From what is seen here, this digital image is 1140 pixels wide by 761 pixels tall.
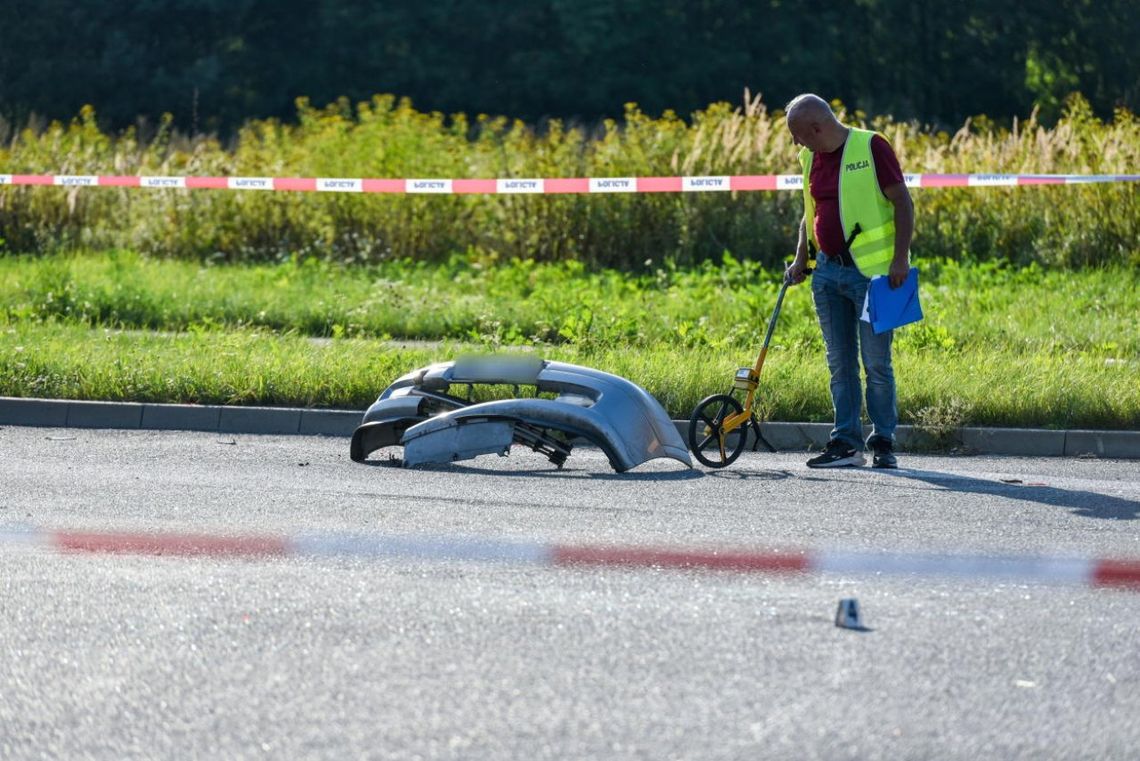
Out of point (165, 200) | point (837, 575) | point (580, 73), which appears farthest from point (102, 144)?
point (580, 73)

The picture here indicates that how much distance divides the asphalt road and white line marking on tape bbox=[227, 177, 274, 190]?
1082 centimetres

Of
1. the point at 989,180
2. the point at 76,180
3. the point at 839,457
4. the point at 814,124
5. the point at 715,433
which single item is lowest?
the point at 839,457

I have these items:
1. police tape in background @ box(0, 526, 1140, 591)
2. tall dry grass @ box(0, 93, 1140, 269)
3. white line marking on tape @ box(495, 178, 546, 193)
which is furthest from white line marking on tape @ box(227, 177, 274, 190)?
police tape in background @ box(0, 526, 1140, 591)

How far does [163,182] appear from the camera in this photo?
1903 cm

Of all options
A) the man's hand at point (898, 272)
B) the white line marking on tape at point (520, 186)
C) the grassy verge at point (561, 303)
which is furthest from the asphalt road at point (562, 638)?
the white line marking on tape at point (520, 186)

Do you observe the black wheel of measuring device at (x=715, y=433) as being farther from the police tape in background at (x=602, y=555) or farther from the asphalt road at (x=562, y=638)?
the police tape in background at (x=602, y=555)

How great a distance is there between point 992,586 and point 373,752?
8.54ft

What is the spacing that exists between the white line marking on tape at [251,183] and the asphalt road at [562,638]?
10818 mm

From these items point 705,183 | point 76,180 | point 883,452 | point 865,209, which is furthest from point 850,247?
point 76,180

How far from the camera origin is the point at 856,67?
45750 millimetres

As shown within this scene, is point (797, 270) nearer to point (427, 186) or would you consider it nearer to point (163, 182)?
point (427, 186)

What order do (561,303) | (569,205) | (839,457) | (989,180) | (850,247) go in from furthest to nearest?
(569,205), (989,180), (561,303), (839,457), (850,247)

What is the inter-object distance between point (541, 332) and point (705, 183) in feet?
15.2

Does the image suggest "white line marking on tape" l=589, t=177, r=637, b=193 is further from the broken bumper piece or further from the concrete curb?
the broken bumper piece
